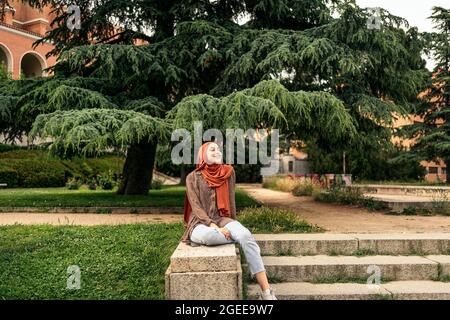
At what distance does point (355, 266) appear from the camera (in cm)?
475

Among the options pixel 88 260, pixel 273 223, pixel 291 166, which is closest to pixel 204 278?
pixel 88 260

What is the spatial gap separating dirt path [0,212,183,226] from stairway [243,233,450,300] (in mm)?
3255

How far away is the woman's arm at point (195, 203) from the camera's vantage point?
4199 millimetres

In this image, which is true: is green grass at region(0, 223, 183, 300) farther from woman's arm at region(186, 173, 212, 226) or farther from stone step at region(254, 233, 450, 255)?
stone step at region(254, 233, 450, 255)

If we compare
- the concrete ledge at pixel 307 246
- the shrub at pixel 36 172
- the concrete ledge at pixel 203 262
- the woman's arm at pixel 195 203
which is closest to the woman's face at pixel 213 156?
the woman's arm at pixel 195 203

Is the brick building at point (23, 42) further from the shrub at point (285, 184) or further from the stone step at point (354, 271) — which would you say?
the stone step at point (354, 271)

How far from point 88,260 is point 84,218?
4.00m

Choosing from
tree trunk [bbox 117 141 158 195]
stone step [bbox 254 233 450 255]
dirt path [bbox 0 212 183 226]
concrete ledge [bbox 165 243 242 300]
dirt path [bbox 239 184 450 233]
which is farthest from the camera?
tree trunk [bbox 117 141 158 195]

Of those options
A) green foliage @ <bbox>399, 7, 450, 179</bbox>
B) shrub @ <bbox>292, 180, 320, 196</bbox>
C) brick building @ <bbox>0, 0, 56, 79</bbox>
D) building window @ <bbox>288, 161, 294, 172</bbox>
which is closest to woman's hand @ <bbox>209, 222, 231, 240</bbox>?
shrub @ <bbox>292, 180, 320, 196</bbox>

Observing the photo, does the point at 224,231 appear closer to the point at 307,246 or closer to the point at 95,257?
the point at 307,246

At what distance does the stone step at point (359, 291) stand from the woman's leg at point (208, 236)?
0.60 metres

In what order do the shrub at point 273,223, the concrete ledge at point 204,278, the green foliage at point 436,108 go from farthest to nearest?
the green foliage at point 436,108, the shrub at point 273,223, the concrete ledge at point 204,278

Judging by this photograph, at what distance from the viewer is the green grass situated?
13.8 ft

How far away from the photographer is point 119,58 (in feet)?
32.7
